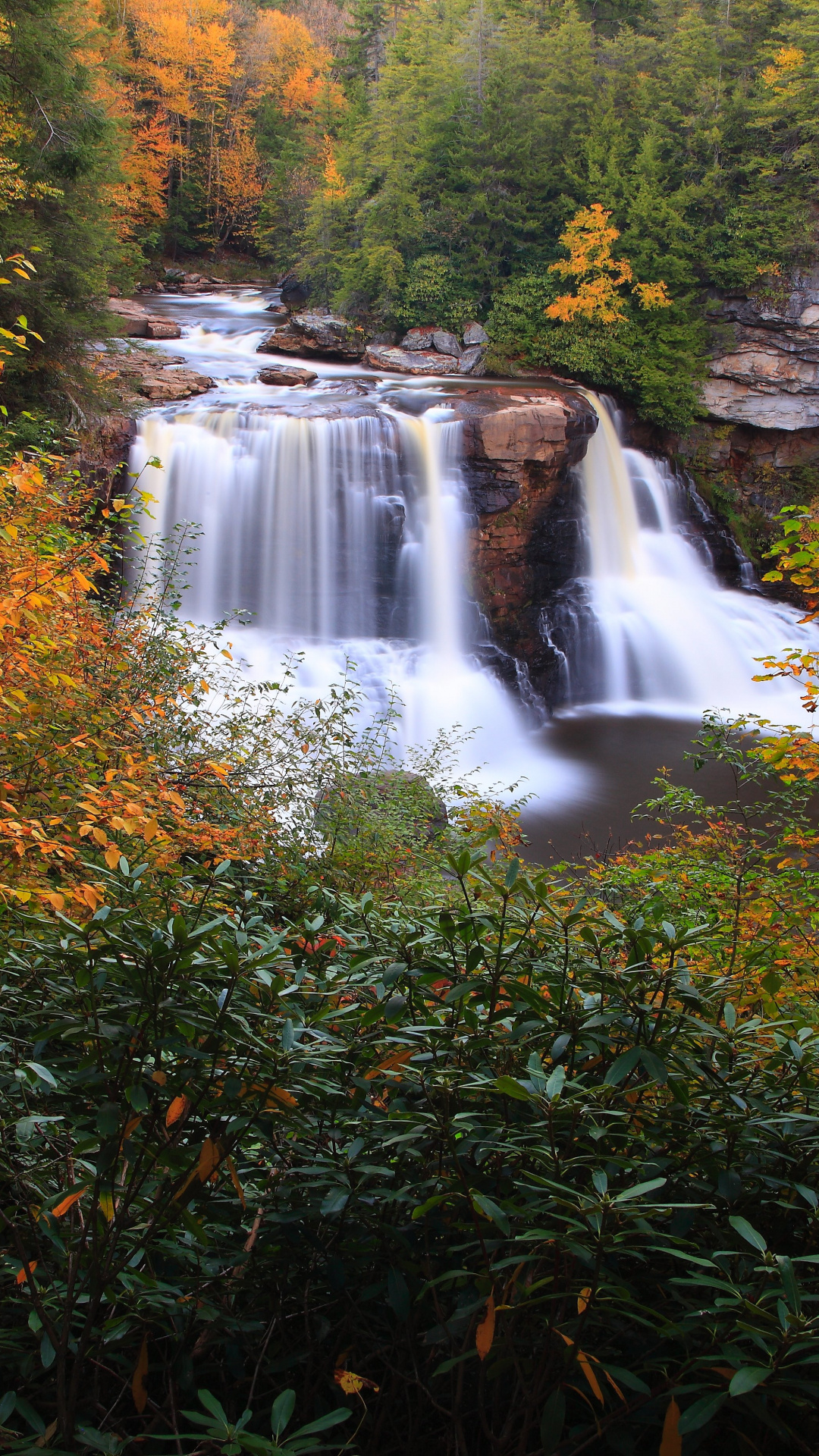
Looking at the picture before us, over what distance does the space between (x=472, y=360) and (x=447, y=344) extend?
0.84 metres

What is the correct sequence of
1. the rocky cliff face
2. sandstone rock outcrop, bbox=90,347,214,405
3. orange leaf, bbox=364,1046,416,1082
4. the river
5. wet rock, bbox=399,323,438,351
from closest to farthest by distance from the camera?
orange leaf, bbox=364,1046,416,1082 < the river < sandstone rock outcrop, bbox=90,347,214,405 < the rocky cliff face < wet rock, bbox=399,323,438,351

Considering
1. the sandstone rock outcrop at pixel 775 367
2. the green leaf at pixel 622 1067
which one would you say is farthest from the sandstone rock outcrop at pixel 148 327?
the green leaf at pixel 622 1067

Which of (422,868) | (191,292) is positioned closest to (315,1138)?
(422,868)

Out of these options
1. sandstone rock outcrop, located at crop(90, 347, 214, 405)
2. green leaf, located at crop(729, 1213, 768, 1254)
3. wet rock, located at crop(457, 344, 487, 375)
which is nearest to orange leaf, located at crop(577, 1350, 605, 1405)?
green leaf, located at crop(729, 1213, 768, 1254)

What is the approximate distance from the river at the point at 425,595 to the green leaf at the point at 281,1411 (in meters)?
9.36

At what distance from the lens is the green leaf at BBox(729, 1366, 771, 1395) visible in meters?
1.02

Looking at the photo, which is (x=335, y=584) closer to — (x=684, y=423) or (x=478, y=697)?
(x=478, y=697)

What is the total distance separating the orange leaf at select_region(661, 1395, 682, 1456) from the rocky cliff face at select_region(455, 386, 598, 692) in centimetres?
1315

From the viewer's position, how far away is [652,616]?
1572 cm

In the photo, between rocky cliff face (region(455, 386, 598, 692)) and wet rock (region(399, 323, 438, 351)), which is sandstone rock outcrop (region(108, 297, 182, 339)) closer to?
wet rock (region(399, 323, 438, 351))

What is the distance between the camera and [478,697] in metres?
13.5

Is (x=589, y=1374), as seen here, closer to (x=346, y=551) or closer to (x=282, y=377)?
(x=346, y=551)

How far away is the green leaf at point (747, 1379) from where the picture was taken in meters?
1.02

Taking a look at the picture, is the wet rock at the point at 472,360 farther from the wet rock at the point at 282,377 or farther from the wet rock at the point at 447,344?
the wet rock at the point at 282,377
